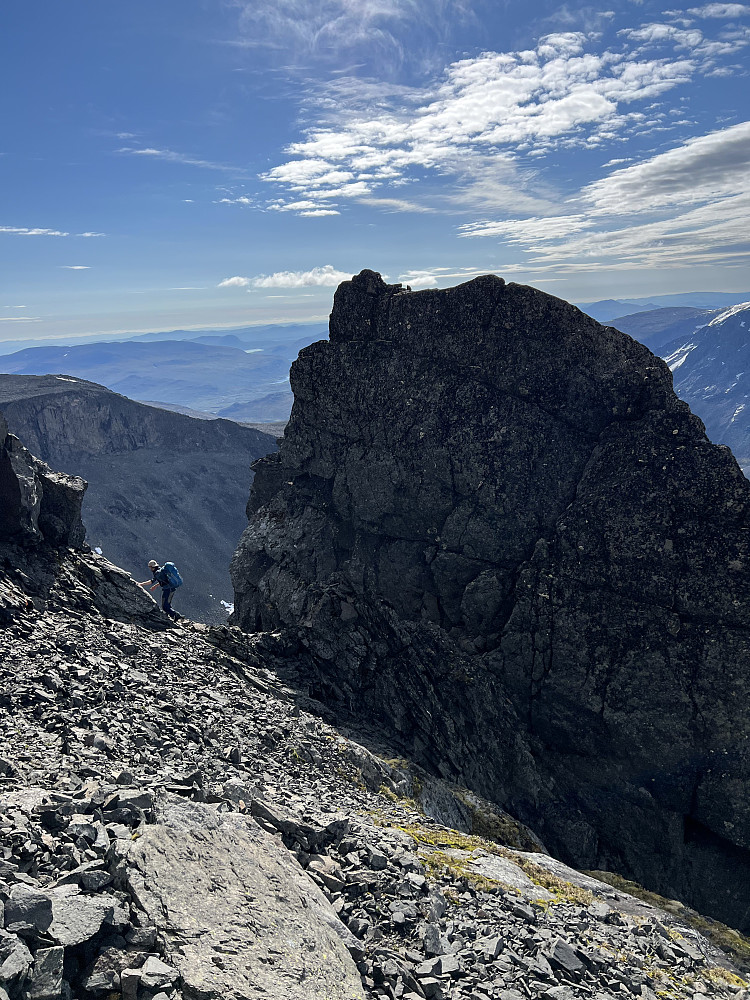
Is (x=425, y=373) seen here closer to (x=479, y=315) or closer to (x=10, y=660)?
(x=479, y=315)

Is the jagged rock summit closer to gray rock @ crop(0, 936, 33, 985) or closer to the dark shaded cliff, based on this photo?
gray rock @ crop(0, 936, 33, 985)

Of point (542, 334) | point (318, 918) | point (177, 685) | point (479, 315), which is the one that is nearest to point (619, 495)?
point (542, 334)

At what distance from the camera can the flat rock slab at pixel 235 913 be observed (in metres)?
10.6

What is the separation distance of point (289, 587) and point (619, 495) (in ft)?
91.3

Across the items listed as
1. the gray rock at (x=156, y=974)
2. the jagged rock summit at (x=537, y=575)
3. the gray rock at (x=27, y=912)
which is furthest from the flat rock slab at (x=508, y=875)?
the jagged rock summit at (x=537, y=575)

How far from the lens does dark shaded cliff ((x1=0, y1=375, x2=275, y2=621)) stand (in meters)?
155

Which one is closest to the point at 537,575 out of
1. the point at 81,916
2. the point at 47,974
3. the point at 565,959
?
the point at 565,959

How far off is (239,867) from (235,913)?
1.47 meters

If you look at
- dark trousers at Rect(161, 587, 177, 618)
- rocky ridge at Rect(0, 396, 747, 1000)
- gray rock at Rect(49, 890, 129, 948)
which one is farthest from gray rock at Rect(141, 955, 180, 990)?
dark trousers at Rect(161, 587, 177, 618)

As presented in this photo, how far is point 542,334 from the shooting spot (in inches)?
1921

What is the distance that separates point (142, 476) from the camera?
17850cm

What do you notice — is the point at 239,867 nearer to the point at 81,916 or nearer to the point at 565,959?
the point at 81,916

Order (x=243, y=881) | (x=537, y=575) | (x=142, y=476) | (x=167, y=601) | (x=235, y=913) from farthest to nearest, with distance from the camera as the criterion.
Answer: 1. (x=142, y=476)
2. (x=537, y=575)
3. (x=167, y=601)
4. (x=243, y=881)
5. (x=235, y=913)

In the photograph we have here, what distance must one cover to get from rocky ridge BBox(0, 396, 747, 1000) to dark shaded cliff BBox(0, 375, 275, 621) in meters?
117
